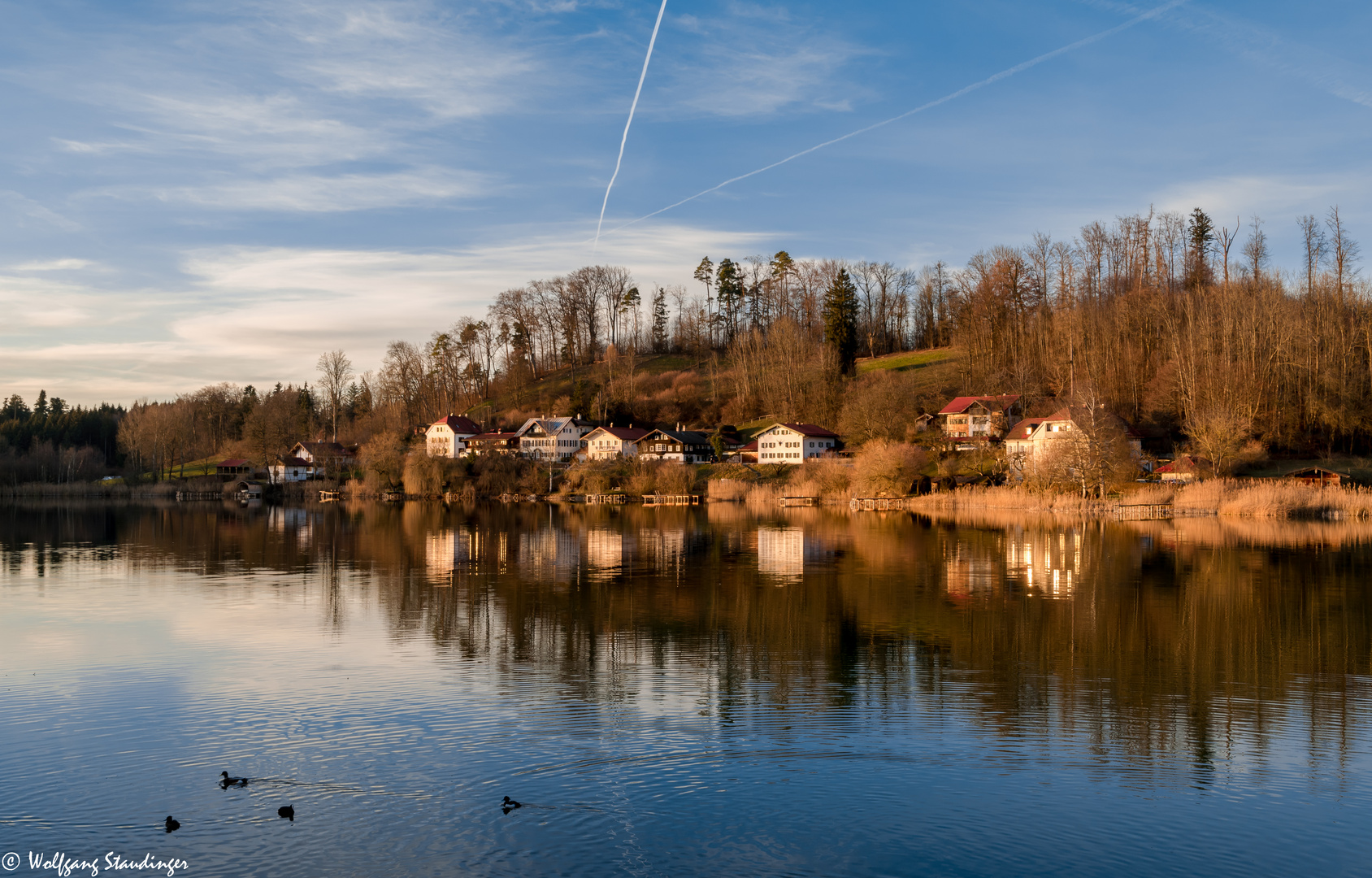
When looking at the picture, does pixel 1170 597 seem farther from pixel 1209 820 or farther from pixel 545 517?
pixel 545 517

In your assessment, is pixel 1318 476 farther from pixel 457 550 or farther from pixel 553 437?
pixel 553 437

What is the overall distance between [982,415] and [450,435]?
70.4m

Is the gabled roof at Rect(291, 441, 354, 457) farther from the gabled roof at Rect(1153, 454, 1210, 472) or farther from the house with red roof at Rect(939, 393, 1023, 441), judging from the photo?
the gabled roof at Rect(1153, 454, 1210, 472)

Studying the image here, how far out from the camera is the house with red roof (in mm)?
102375

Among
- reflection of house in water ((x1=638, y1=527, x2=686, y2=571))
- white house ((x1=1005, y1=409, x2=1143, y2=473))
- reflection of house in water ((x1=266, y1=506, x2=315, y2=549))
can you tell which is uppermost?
white house ((x1=1005, y1=409, x2=1143, y2=473))

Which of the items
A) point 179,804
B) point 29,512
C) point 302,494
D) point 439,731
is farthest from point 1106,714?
point 302,494

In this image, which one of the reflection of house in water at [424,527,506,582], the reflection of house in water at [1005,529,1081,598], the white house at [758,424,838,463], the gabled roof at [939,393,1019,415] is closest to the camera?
the reflection of house in water at [1005,529,1081,598]

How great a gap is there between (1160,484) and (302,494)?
302ft

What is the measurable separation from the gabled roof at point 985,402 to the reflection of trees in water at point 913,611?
46.2 meters

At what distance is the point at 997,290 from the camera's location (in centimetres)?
11969

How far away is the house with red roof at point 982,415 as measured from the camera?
4031 inches

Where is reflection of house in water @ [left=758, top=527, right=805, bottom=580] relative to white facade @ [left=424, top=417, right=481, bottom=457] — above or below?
below

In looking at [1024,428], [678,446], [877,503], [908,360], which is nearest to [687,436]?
[678,446]

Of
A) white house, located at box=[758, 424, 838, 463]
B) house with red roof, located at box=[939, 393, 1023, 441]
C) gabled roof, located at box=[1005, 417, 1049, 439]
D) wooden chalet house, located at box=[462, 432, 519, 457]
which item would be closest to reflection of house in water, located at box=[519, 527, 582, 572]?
white house, located at box=[758, 424, 838, 463]
